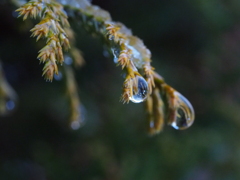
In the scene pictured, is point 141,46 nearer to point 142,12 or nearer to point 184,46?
point 142,12

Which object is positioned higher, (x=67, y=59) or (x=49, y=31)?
(x=67, y=59)

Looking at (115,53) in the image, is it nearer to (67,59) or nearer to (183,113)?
(183,113)

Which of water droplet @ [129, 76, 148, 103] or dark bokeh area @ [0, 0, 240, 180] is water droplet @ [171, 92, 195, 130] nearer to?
water droplet @ [129, 76, 148, 103]

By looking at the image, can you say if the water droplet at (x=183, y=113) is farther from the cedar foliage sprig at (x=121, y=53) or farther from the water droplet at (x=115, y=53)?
the water droplet at (x=115, y=53)

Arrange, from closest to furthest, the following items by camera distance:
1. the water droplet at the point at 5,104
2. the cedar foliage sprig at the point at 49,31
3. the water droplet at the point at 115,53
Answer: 1. the cedar foliage sprig at the point at 49,31
2. the water droplet at the point at 115,53
3. the water droplet at the point at 5,104

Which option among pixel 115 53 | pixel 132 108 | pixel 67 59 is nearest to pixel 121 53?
pixel 115 53

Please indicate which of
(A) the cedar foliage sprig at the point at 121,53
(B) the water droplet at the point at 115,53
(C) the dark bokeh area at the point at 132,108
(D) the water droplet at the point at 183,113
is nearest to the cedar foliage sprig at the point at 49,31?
(A) the cedar foliage sprig at the point at 121,53
